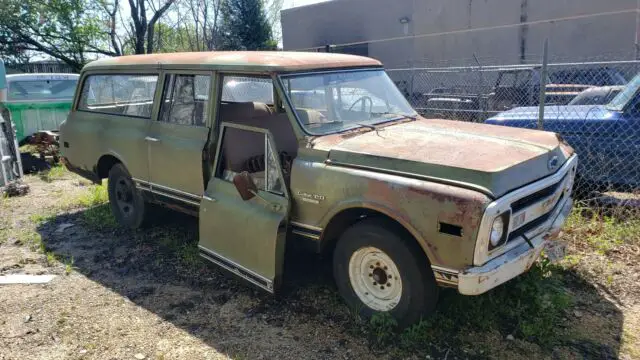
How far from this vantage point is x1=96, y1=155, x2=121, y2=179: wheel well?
5.59 m

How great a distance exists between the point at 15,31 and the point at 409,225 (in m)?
20.9

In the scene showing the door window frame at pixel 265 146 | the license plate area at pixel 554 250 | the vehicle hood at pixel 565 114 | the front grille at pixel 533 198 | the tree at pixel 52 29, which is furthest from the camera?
the tree at pixel 52 29

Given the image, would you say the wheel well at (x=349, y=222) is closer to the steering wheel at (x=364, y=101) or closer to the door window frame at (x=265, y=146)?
the door window frame at (x=265, y=146)

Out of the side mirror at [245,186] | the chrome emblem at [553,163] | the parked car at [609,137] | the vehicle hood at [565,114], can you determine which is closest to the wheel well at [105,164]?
the side mirror at [245,186]

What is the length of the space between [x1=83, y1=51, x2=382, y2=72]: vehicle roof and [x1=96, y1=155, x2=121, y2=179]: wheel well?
114cm

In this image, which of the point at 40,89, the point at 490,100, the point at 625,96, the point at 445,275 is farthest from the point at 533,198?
the point at 40,89

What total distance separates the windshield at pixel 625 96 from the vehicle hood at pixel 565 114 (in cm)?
8

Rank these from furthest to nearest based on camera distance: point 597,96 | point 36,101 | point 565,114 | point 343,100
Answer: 1. point 36,101
2. point 597,96
3. point 565,114
4. point 343,100

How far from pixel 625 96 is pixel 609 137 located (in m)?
0.61

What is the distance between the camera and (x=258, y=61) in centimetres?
398

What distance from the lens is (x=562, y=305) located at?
3.50m

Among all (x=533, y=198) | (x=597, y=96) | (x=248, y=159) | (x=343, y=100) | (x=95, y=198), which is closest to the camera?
(x=533, y=198)

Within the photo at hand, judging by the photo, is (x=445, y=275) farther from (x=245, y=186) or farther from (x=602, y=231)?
(x=602, y=231)

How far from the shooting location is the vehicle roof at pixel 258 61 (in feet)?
12.9
